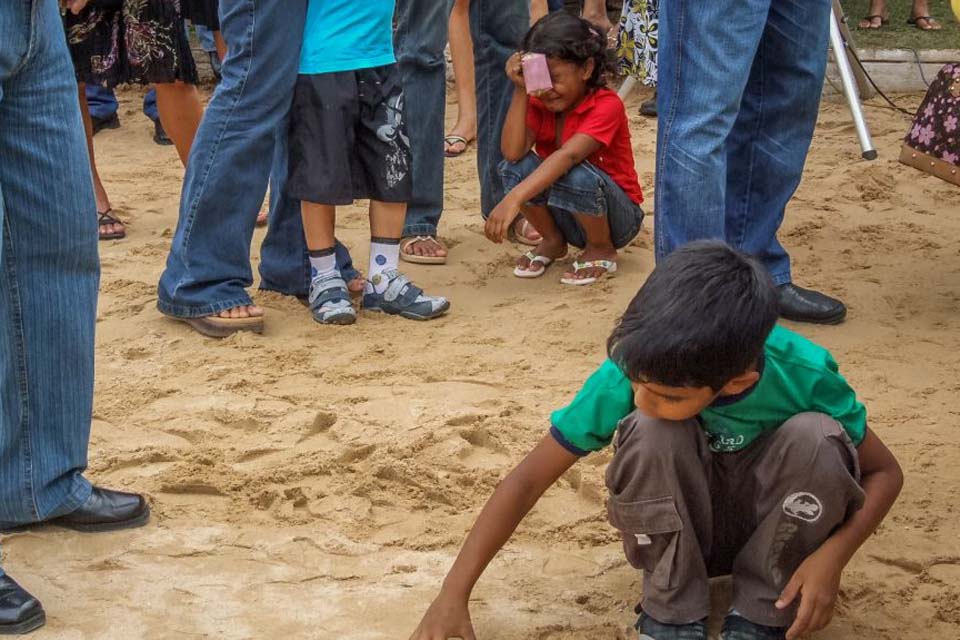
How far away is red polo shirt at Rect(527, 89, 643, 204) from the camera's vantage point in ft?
12.9

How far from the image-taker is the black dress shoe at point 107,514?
8.13ft

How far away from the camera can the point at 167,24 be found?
13.8ft

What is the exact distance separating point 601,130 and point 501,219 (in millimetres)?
400

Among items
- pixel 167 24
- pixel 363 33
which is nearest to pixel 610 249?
pixel 363 33

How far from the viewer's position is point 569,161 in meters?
3.91

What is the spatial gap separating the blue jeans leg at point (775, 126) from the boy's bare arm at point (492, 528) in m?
1.64

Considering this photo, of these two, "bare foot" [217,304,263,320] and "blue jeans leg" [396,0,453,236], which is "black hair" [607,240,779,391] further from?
"blue jeans leg" [396,0,453,236]

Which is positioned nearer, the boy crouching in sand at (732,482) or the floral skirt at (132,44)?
the boy crouching in sand at (732,482)

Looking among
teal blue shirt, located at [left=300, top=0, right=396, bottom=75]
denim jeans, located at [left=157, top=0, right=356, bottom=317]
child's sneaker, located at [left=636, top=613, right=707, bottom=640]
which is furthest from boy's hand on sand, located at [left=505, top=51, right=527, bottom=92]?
child's sneaker, located at [left=636, top=613, right=707, bottom=640]

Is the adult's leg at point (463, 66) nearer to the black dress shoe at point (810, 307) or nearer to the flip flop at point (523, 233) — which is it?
the flip flop at point (523, 233)

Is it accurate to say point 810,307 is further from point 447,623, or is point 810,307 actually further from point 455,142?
point 455,142

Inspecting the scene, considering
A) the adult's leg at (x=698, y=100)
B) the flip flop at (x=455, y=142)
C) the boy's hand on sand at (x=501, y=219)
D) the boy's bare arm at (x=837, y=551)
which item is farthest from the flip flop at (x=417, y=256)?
the boy's bare arm at (x=837, y=551)

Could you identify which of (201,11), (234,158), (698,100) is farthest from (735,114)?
(201,11)

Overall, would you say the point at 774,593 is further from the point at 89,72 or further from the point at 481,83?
the point at 89,72
